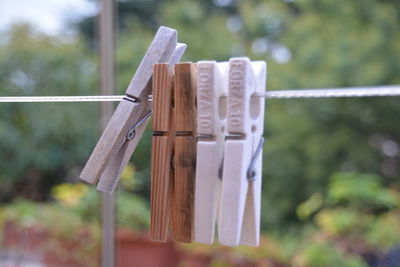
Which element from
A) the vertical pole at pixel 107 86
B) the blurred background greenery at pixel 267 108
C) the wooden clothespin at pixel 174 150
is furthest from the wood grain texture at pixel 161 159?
the blurred background greenery at pixel 267 108

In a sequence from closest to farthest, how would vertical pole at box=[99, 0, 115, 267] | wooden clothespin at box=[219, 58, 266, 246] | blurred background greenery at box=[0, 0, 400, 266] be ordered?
wooden clothespin at box=[219, 58, 266, 246]
vertical pole at box=[99, 0, 115, 267]
blurred background greenery at box=[0, 0, 400, 266]

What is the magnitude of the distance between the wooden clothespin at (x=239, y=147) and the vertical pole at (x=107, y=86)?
1.51 meters

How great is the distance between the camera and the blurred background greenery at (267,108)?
9.21 ft

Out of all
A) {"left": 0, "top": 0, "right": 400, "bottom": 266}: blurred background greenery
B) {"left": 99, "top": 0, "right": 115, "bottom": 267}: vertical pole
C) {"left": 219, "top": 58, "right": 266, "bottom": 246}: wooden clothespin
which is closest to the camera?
{"left": 219, "top": 58, "right": 266, "bottom": 246}: wooden clothespin

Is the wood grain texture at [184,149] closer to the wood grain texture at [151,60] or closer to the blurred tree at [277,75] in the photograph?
the wood grain texture at [151,60]

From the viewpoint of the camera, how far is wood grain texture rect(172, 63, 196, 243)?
770mm

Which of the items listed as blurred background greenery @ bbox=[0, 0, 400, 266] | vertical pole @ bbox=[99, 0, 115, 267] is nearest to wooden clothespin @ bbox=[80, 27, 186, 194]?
vertical pole @ bbox=[99, 0, 115, 267]

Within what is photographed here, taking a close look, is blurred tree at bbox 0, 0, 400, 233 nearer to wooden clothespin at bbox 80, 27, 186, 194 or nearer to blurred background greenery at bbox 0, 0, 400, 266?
blurred background greenery at bbox 0, 0, 400, 266

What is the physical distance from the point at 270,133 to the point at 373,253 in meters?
0.81

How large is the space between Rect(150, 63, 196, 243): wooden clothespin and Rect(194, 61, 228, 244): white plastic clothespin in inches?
0.6

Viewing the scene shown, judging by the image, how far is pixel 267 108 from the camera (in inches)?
117

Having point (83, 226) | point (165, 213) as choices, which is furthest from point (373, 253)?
point (165, 213)

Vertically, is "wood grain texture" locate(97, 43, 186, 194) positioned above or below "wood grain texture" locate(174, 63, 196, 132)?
below

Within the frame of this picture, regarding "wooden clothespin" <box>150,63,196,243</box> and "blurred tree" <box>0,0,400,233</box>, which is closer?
"wooden clothespin" <box>150,63,196,243</box>
